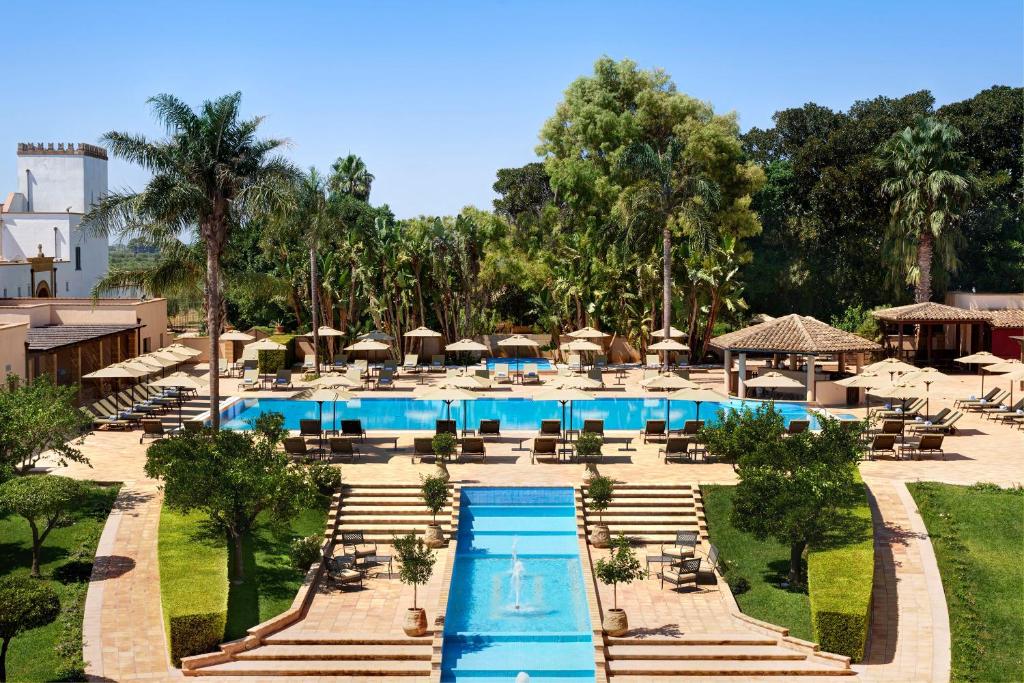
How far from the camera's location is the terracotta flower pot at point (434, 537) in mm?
24181

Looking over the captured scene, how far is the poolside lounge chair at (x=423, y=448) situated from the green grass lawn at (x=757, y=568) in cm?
756

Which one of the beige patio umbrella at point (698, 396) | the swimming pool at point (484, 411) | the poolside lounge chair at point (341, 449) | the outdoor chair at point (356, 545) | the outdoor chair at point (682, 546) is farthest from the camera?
the swimming pool at point (484, 411)

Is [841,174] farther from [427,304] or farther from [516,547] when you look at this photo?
[516,547]

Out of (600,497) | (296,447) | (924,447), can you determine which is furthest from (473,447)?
(924,447)

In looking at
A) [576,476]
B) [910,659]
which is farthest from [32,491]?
[910,659]

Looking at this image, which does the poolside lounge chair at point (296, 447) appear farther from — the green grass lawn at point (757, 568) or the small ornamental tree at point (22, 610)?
the small ornamental tree at point (22, 610)

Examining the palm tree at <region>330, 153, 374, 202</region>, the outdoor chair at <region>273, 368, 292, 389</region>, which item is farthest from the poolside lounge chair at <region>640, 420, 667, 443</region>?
the palm tree at <region>330, 153, 374, 202</region>

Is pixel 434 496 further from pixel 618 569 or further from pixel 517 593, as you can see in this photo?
pixel 618 569

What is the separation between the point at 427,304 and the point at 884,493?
3123cm

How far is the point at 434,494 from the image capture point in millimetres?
25062

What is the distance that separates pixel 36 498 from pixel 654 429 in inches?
665

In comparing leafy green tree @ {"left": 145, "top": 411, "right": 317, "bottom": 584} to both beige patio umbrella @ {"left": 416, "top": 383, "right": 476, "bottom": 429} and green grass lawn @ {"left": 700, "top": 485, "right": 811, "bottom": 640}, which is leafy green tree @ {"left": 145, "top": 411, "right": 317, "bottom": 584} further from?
green grass lawn @ {"left": 700, "top": 485, "right": 811, "bottom": 640}

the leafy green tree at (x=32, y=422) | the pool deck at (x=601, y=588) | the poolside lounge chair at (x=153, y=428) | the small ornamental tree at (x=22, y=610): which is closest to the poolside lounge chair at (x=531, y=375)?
the pool deck at (x=601, y=588)

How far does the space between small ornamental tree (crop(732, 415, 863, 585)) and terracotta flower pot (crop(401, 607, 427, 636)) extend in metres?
6.73
